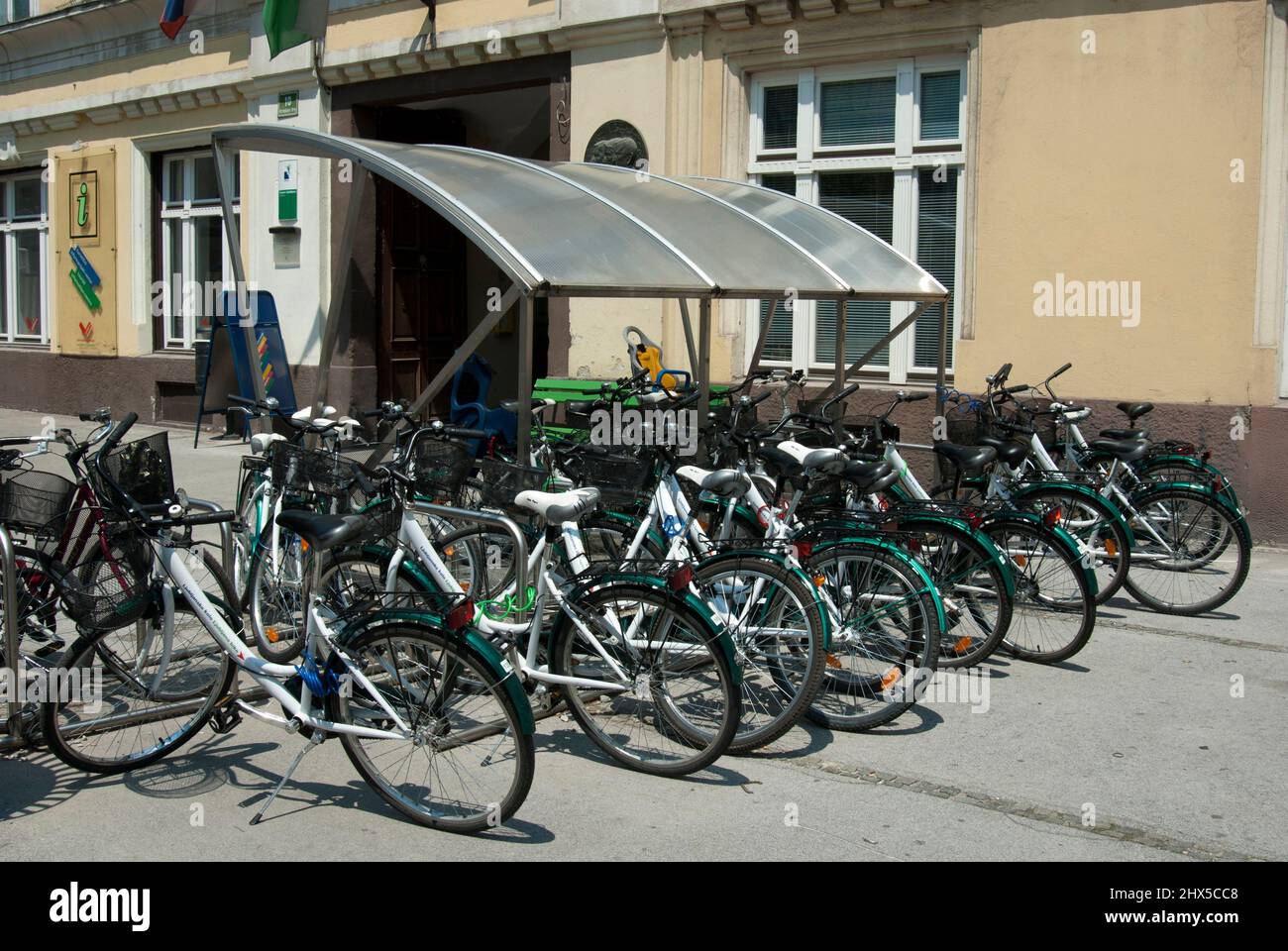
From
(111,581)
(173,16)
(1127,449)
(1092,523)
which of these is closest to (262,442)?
(111,581)

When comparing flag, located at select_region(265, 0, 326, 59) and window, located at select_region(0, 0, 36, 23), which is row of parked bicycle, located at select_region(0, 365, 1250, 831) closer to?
flag, located at select_region(265, 0, 326, 59)

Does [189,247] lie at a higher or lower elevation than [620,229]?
higher

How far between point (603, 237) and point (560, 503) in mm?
2189

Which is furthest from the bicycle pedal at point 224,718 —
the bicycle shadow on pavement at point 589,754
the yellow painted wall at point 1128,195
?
the yellow painted wall at point 1128,195

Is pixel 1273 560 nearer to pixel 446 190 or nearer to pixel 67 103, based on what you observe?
pixel 446 190

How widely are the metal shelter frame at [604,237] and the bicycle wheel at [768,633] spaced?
1.31 metres

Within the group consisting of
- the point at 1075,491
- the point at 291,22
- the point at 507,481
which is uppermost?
the point at 291,22

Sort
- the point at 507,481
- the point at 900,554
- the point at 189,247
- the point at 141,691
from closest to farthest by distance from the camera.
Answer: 1. the point at 141,691
2. the point at 900,554
3. the point at 507,481
4. the point at 189,247

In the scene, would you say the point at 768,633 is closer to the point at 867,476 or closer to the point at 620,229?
the point at 867,476

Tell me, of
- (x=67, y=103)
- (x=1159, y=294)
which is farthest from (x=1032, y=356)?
(x=67, y=103)

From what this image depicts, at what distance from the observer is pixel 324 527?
13.7ft

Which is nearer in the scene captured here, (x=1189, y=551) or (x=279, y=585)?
(x=279, y=585)

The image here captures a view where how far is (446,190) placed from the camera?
245 inches
